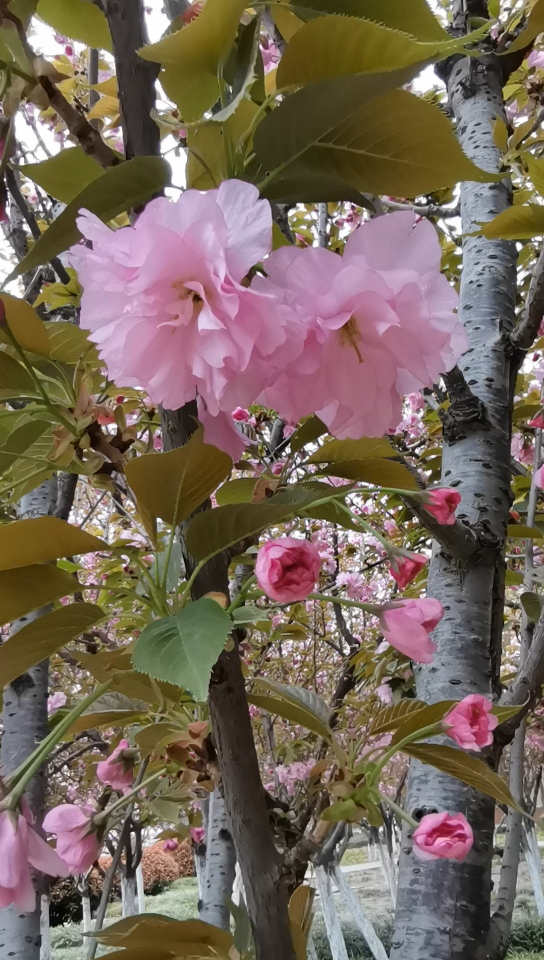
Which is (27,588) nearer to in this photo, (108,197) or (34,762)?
(34,762)

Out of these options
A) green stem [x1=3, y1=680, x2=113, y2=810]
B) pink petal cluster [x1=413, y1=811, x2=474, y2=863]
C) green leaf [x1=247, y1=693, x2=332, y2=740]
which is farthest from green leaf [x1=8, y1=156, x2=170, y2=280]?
pink petal cluster [x1=413, y1=811, x2=474, y2=863]

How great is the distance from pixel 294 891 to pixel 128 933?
14 centimetres

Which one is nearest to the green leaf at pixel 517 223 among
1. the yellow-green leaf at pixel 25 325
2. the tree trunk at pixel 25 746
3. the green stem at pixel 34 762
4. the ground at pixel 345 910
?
the yellow-green leaf at pixel 25 325

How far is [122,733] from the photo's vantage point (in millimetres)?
1017

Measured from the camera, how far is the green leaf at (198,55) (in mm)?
327

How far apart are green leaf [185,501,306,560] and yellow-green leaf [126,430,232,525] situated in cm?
2

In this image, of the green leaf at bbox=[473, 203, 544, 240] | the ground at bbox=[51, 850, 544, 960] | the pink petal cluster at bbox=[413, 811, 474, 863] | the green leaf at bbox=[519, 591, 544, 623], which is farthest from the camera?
the ground at bbox=[51, 850, 544, 960]

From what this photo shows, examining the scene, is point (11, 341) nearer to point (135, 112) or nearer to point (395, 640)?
point (135, 112)

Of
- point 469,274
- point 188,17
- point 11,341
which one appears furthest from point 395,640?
point 469,274

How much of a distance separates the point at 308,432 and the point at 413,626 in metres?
0.17

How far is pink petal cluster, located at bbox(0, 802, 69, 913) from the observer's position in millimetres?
331

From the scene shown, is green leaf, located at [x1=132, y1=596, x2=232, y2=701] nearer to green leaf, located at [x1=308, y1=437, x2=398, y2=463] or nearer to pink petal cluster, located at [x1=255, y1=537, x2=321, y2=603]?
pink petal cluster, located at [x1=255, y1=537, x2=321, y2=603]

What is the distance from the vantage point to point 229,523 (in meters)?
0.35

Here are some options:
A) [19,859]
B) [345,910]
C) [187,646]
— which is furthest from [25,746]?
[345,910]
